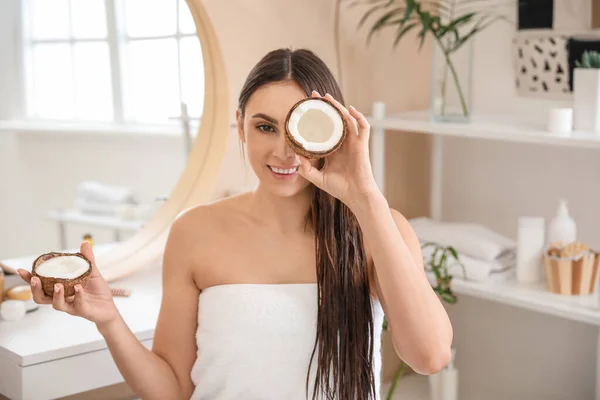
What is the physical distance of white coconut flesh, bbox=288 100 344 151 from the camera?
1304 mm

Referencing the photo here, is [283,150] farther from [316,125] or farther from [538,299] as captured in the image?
[538,299]

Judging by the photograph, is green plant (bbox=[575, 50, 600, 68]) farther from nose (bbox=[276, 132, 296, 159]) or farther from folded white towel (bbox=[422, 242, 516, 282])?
nose (bbox=[276, 132, 296, 159])

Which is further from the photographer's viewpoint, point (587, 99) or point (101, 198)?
point (101, 198)

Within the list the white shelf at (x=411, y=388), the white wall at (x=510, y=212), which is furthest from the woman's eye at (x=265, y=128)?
the white shelf at (x=411, y=388)

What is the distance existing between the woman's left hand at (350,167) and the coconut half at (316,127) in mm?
13

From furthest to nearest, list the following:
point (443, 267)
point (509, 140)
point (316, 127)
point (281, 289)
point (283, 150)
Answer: point (443, 267)
point (509, 140)
point (281, 289)
point (283, 150)
point (316, 127)

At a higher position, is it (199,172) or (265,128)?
(265,128)

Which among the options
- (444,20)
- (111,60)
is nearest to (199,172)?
(111,60)

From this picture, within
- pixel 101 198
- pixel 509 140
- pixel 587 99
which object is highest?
pixel 587 99

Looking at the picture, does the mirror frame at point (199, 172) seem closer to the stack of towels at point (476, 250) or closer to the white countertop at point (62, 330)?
the white countertop at point (62, 330)

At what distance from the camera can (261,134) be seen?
1475 mm

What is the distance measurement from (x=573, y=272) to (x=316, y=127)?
96 centimetres

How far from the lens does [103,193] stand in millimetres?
2180

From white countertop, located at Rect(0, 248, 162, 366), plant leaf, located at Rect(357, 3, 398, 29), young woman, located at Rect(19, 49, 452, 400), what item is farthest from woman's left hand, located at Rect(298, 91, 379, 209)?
plant leaf, located at Rect(357, 3, 398, 29)
